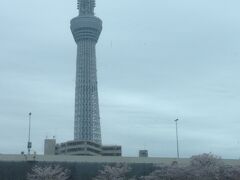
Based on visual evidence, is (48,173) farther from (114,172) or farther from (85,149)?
(85,149)

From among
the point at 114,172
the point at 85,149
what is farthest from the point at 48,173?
the point at 85,149

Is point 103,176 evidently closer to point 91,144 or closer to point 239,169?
point 239,169

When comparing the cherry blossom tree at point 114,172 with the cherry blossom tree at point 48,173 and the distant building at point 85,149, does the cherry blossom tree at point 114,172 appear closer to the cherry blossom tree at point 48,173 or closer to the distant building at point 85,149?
the cherry blossom tree at point 48,173

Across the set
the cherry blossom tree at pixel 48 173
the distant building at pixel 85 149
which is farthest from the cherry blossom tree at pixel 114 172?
the distant building at pixel 85 149

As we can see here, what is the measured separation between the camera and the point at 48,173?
2598 inches

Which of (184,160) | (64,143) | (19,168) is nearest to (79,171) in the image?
(19,168)

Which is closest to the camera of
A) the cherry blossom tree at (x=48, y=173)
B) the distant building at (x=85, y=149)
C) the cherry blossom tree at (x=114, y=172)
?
the cherry blossom tree at (x=48, y=173)

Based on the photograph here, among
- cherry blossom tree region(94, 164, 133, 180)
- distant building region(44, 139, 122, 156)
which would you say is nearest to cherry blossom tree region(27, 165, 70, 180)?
cherry blossom tree region(94, 164, 133, 180)

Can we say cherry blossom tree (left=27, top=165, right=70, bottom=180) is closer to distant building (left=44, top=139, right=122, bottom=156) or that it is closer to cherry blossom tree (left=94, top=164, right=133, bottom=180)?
cherry blossom tree (left=94, top=164, right=133, bottom=180)

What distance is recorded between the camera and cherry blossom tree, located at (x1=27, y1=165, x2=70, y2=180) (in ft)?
217

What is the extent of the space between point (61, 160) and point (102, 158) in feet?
19.2

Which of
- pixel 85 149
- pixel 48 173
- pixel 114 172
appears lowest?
pixel 48 173

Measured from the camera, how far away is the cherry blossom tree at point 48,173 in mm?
66125

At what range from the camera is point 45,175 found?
6612 cm
